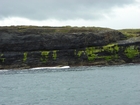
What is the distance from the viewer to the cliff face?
12762 cm

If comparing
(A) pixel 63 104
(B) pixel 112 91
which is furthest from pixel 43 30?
(A) pixel 63 104

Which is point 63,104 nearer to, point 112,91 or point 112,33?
point 112,91

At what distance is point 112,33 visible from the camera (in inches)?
5517

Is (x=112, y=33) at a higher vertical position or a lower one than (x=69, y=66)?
higher

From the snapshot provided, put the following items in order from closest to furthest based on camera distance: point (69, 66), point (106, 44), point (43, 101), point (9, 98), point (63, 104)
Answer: point (63, 104), point (43, 101), point (9, 98), point (69, 66), point (106, 44)

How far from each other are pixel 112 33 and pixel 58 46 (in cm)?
2295

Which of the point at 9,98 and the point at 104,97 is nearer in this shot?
the point at 104,97

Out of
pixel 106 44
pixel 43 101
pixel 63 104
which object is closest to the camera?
pixel 63 104

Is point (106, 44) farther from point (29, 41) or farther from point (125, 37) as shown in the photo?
point (29, 41)

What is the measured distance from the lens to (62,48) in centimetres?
13350

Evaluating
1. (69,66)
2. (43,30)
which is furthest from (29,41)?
(69,66)

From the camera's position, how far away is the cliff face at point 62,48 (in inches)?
5025

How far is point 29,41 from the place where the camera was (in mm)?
135375

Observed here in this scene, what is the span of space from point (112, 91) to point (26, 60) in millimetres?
77967
